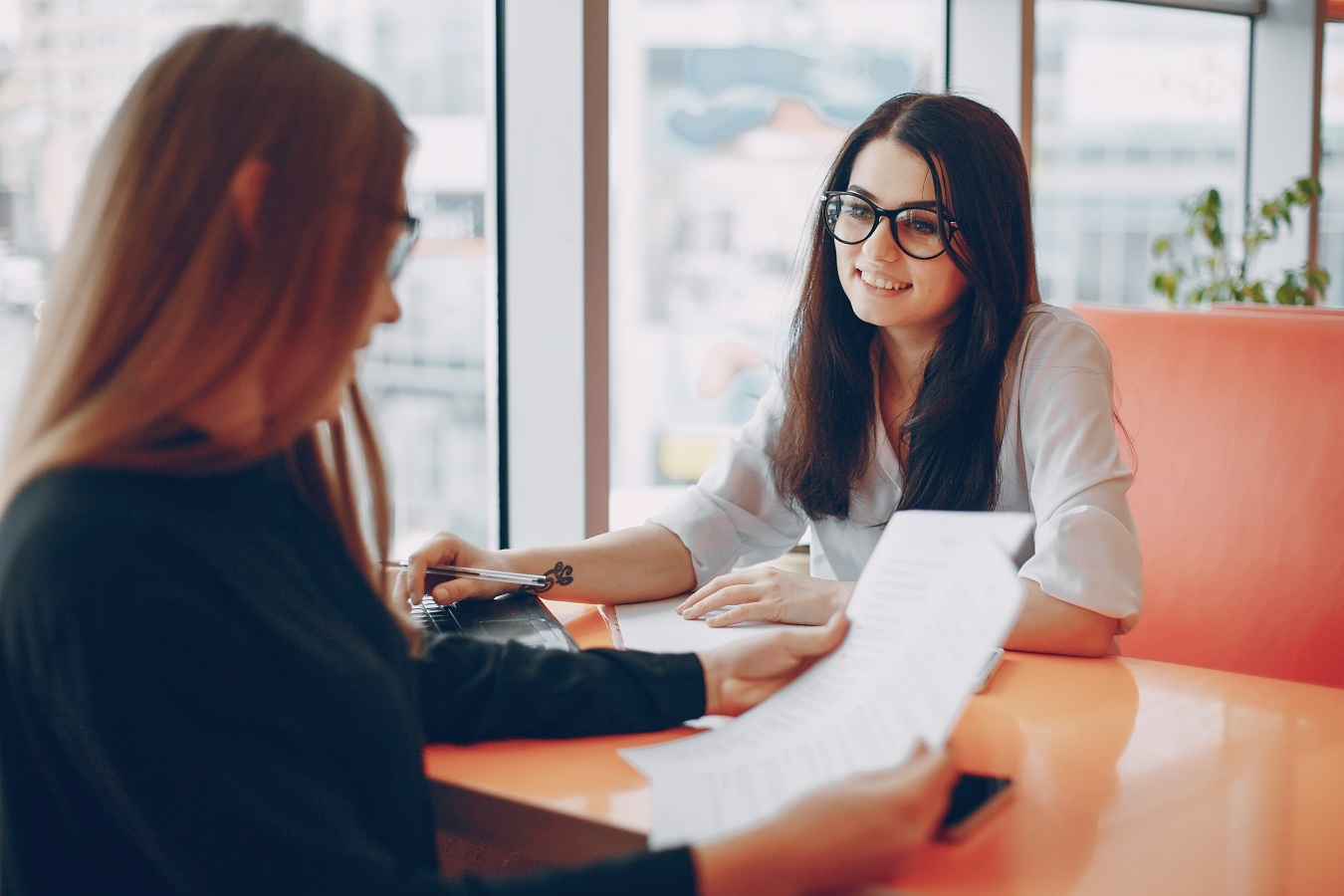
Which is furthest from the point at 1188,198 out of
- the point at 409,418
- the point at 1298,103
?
the point at 409,418

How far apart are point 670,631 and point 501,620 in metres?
0.19

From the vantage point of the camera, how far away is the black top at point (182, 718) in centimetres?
58

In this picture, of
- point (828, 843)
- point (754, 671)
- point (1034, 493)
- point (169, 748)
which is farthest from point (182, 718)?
point (1034, 493)

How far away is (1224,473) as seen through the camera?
1.55 meters

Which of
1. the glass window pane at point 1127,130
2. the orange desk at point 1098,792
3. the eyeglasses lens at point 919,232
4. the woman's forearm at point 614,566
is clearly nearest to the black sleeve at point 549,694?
the orange desk at point 1098,792

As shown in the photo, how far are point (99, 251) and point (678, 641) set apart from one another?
69 cm

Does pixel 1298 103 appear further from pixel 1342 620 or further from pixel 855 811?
pixel 855 811

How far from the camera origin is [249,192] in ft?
2.20

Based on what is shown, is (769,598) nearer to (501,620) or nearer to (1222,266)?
(501,620)

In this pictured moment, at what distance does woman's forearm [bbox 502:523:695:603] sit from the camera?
4.41ft

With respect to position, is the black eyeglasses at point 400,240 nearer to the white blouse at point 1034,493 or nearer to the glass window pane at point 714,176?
the white blouse at point 1034,493

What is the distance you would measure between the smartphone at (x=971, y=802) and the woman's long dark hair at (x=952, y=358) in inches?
25.8

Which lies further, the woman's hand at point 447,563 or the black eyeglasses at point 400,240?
the woman's hand at point 447,563

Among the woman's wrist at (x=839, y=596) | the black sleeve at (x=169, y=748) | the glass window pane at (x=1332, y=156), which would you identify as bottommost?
the woman's wrist at (x=839, y=596)
